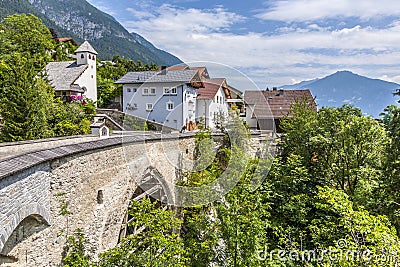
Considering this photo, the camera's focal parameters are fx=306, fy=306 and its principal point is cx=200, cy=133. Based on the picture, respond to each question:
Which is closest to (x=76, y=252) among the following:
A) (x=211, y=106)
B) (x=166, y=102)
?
(x=211, y=106)

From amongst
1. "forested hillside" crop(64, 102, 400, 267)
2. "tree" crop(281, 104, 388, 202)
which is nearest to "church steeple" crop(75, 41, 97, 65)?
"forested hillside" crop(64, 102, 400, 267)

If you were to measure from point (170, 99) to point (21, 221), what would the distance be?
650 inches

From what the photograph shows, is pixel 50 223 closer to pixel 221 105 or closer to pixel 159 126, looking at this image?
pixel 159 126

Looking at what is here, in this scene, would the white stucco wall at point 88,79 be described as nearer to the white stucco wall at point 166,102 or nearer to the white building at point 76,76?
the white building at point 76,76

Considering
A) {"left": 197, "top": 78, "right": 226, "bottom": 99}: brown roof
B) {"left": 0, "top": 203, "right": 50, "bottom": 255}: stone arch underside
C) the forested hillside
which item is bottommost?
the forested hillside

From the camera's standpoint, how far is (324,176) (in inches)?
505

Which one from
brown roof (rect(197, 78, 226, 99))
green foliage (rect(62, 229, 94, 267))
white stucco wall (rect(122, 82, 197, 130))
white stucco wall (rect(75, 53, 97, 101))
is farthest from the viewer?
white stucco wall (rect(75, 53, 97, 101))

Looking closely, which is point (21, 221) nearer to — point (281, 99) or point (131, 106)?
point (131, 106)

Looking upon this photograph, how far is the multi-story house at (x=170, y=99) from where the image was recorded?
17.9 metres

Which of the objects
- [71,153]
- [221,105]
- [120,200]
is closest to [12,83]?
[120,200]

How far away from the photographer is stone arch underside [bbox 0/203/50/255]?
3.61 meters

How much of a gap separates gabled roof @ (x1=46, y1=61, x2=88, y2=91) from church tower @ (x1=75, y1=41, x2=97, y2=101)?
53 cm

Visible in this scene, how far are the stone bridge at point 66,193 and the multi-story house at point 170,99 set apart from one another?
881 centimetres

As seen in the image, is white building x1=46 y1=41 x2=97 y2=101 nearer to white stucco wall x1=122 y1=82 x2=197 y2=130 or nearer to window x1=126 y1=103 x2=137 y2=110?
window x1=126 y1=103 x2=137 y2=110
